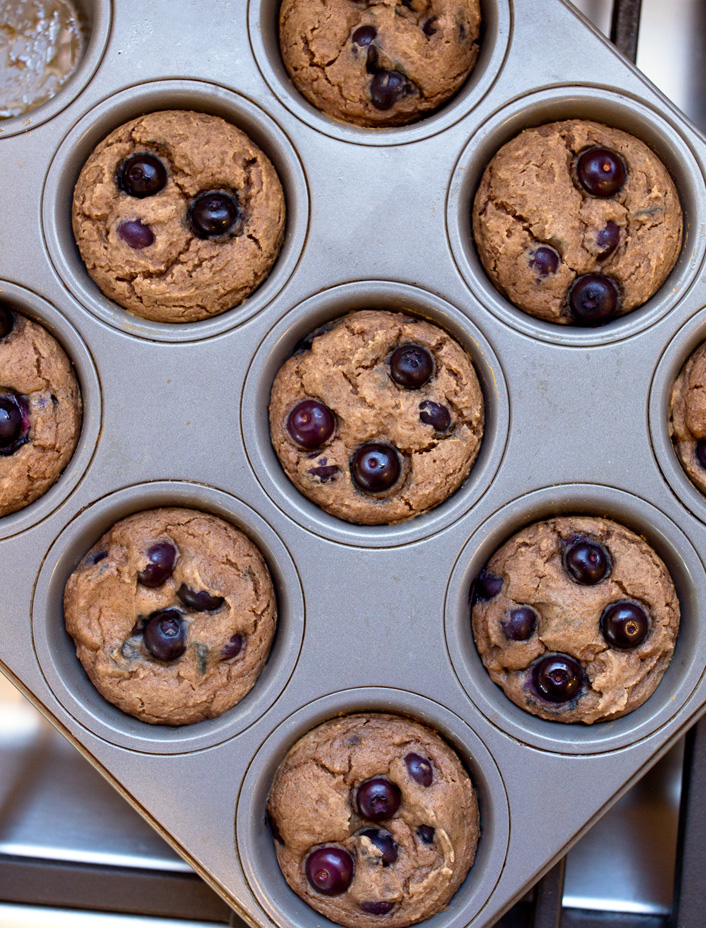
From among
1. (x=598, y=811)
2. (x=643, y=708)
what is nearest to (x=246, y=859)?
(x=598, y=811)

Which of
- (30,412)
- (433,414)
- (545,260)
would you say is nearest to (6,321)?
(30,412)

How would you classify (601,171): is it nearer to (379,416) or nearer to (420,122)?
(420,122)

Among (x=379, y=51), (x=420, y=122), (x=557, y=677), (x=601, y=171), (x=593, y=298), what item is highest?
(x=379, y=51)

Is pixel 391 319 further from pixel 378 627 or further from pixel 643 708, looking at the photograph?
pixel 643 708

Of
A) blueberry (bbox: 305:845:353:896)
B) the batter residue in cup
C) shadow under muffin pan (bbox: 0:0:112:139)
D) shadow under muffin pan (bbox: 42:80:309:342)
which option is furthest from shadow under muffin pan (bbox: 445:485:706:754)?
the batter residue in cup

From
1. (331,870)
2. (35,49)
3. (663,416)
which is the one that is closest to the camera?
(331,870)

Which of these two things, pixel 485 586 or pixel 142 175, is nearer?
pixel 142 175

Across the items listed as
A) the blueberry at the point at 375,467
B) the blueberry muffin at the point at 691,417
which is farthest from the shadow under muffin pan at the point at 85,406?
the blueberry muffin at the point at 691,417
